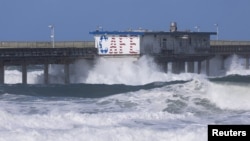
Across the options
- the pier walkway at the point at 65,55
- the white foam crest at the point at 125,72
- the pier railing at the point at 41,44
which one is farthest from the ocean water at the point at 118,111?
the pier railing at the point at 41,44

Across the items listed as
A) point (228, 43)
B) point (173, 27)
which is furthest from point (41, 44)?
point (228, 43)

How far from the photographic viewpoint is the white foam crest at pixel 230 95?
38.7 meters

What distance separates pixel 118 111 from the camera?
35.8 m

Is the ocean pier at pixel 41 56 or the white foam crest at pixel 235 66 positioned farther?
the white foam crest at pixel 235 66

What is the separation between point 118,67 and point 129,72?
1077 millimetres

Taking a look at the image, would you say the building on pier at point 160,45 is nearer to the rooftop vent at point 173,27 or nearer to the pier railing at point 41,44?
the rooftop vent at point 173,27

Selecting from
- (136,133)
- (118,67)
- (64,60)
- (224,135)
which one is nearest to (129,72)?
(118,67)

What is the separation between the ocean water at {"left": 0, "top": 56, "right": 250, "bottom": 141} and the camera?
26938mm

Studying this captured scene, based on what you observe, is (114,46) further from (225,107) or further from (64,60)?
(225,107)

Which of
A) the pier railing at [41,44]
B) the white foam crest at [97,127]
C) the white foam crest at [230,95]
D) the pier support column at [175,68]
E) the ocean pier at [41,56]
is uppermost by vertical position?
the pier railing at [41,44]

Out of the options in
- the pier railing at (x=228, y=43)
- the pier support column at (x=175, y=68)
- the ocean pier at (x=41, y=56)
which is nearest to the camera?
the ocean pier at (x=41, y=56)

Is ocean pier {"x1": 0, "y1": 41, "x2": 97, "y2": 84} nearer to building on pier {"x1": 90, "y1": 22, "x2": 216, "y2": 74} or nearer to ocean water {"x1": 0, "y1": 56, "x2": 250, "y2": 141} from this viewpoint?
building on pier {"x1": 90, "y1": 22, "x2": 216, "y2": 74}

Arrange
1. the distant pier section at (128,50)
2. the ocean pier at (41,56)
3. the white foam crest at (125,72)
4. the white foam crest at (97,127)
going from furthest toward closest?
A: the white foam crest at (125,72)
the distant pier section at (128,50)
the ocean pier at (41,56)
the white foam crest at (97,127)

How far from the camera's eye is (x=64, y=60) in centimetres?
5884
